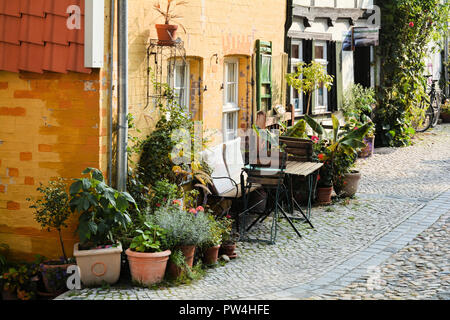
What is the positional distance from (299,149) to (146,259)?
4.18 metres

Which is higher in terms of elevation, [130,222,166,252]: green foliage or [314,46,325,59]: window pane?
[314,46,325,59]: window pane

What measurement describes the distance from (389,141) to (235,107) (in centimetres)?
688

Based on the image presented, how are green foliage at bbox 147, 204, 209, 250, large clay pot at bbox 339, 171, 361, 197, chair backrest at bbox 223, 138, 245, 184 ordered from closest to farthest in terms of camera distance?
green foliage at bbox 147, 204, 209, 250
chair backrest at bbox 223, 138, 245, 184
large clay pot at bbox 339, 171, 361, 197

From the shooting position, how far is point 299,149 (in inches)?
405

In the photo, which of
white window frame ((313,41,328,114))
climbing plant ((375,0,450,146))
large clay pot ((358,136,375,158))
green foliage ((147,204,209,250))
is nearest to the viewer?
green foliage ((147,204,209,250))

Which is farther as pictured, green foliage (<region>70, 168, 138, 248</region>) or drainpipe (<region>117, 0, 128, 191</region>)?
drainpipe (<region>117, 0, 128, 191</region>)

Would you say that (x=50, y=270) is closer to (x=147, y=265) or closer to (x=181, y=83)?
(x=147, y=265)

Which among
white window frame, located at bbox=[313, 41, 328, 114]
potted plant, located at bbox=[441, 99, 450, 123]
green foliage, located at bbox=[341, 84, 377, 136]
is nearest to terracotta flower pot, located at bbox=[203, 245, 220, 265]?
white window frame, located at bbox=[313, 41, 328, 114]

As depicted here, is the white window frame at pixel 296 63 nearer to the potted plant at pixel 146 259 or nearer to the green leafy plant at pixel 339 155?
the green leafy plant at pixel 339 155

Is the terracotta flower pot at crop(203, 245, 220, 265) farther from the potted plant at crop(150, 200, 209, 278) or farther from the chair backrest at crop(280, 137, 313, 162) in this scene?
the chair backrest at crop(280, 137, 313, 162)

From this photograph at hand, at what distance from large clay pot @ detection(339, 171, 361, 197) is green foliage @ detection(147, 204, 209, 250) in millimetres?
4127

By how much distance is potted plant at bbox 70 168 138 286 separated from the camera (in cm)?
676

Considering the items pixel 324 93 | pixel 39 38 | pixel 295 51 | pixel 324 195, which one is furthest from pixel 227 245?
pixel 324 93
